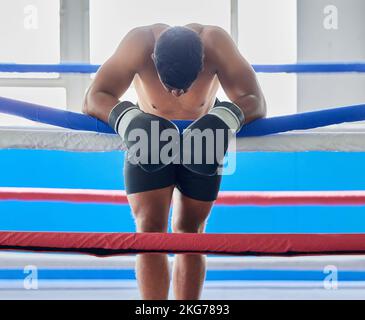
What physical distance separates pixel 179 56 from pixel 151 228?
39cm

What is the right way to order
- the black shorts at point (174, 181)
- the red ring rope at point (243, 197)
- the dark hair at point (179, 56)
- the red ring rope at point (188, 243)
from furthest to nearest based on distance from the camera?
the red ring rope at point (243, 197)
the black shorts at point (174, 181)
the dark hair at point (179, 56)
the red ring rope at point (188, 243)

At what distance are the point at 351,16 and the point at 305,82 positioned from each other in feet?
1.47

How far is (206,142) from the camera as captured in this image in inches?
43.1

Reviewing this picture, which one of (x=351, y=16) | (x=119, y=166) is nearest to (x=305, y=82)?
(x=351, y=16)

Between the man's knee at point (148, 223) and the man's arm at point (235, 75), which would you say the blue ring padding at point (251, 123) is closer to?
the man's arm at point (235, 75)

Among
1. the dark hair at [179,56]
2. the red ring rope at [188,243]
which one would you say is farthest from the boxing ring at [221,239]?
the dark hair at [179,56]

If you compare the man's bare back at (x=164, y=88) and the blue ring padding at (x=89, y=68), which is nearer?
the man's bare back at (x=164, y=88)

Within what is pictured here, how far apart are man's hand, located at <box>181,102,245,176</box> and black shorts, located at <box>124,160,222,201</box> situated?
16 centimetres

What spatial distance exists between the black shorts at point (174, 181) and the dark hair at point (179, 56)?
0.68 feet

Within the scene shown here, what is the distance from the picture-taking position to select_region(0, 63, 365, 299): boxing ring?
101cm

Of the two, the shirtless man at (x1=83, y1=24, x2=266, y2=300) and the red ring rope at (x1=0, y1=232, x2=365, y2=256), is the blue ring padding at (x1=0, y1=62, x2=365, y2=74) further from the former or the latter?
the red ring rope at (x1=0, y1=232, x2=365, y2=256)

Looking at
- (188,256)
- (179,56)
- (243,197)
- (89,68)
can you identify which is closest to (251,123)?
(179,56)

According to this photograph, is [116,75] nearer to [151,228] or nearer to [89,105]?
[89,105]

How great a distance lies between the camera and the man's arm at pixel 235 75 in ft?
4.28
